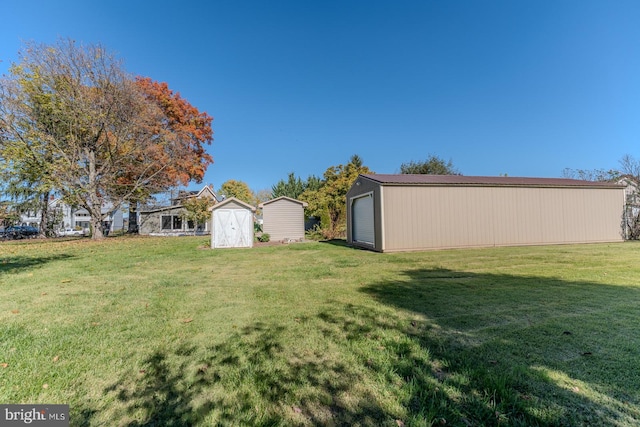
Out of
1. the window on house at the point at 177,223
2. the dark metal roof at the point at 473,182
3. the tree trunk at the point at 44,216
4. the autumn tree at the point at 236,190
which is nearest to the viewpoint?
the dark metal roof at the point at 473,182

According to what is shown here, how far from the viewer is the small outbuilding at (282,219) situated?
18.7 m

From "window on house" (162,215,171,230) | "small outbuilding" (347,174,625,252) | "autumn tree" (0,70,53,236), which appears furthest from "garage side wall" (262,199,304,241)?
"window on house" (162,215,171,230)

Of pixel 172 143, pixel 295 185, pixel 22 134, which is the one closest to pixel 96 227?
pixel 22 134

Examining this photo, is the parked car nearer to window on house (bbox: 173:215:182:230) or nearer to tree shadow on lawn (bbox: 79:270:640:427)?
window on house (bbox: 173:215:182:230)

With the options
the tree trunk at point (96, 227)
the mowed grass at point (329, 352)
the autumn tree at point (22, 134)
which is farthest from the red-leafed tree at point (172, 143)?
the mowed grass at point (329, 352)

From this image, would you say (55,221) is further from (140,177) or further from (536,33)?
(536,33)

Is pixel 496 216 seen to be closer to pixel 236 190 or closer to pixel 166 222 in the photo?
pixel 166 222

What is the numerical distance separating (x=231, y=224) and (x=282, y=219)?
4.92 meters

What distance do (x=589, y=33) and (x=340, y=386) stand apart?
58.6ft

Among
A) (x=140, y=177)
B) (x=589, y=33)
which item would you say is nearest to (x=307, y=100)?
(x=140, y=177)

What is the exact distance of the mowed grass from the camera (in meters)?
1.83

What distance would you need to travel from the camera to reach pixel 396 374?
2238 millimetres

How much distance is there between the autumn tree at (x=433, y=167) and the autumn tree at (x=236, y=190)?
23.1 meters

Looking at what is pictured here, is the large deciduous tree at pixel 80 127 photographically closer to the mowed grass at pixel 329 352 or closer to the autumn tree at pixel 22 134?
the autumn tree at pixel 22 134
